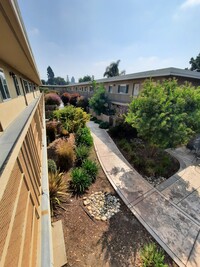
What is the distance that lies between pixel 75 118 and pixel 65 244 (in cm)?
861

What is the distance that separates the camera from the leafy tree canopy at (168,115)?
231 inches

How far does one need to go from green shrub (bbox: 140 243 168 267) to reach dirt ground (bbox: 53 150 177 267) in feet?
0.53

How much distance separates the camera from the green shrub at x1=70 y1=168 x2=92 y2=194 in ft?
→ 18.9

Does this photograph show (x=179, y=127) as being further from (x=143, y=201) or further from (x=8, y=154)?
(x=8, y=154)

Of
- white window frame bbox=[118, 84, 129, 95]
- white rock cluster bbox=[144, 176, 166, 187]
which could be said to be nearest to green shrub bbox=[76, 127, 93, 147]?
white rock cluster bbox=[144, 176, 166, 187]

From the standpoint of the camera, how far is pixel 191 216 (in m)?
4.84

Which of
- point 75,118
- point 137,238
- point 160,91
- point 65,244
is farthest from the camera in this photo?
point 75,118

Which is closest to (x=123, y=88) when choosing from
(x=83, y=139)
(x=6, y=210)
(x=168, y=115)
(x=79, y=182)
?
(x=83, y=139)

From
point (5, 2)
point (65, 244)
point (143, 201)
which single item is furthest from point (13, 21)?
point (143, 201)

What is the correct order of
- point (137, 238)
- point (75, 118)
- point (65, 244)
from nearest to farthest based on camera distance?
point (65, 244) < point (137, 238) < point (75, 118)

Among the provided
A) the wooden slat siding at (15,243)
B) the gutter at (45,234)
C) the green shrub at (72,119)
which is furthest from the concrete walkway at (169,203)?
the wooden slat siding at (15,243)

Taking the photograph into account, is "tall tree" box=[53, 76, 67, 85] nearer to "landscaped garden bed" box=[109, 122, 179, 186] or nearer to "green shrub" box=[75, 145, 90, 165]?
"landscaped garden bed" box=[109, 122, 179, 186]

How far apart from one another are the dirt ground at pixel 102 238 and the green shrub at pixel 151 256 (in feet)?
0.53

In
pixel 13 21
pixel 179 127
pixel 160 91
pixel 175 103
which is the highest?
pixel 13 21
